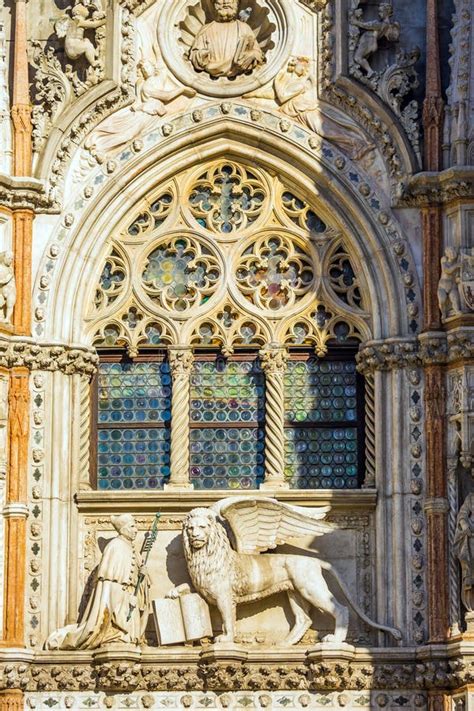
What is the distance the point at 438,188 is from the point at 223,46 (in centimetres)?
301

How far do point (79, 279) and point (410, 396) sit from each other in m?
3.88

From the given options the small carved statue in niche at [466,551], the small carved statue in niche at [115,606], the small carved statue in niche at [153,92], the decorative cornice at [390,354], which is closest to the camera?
the small carved statue in niche at [466,551]

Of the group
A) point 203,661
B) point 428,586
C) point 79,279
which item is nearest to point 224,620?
point 203,661

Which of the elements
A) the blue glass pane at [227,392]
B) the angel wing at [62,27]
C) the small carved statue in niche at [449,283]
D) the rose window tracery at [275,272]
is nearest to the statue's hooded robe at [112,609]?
the blue glass pane at [227,392]

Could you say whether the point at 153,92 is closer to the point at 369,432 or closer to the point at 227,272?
→ the point at 227,272

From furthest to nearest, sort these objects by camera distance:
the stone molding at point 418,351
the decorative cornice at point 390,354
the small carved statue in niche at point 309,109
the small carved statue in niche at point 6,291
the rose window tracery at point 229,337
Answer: the small carved statue in niche at point 309,109
the rose window tracery at point 229,337
the decorative cornice at point 390,354
the small carved statue in niche at point 6,291
the stone molding at point 418,351

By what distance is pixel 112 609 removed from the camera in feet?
91.2

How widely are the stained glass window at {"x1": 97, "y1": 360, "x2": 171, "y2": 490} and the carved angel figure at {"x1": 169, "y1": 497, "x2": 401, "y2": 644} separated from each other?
112 centimetres

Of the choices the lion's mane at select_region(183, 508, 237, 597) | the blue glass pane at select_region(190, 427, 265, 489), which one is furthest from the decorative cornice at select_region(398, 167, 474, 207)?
the lion's mane at select_region(183, 508, 237, 597)

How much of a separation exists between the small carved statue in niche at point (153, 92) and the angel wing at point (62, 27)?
0.91 meters

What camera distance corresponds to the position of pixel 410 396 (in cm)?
2858

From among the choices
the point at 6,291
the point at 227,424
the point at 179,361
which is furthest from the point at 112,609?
the point at 6,291

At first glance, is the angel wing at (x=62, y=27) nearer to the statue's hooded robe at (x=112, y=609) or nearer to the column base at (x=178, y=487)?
the column base at (x=178, y=487)

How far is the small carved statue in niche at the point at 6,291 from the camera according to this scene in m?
28.5
